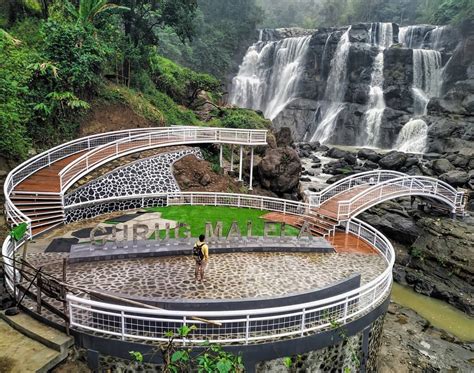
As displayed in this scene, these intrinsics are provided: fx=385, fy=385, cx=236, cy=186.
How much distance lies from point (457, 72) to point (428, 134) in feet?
38.0

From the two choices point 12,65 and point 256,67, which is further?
point 256,67

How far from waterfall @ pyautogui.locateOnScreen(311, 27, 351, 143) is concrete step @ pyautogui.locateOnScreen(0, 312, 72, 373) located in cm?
4816

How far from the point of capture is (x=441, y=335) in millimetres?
15109

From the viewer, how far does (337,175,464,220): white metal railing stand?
1766cm

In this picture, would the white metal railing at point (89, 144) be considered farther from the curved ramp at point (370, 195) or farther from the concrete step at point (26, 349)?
the curved ramp at point (370, 195)

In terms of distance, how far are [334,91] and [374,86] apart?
585 centimetres

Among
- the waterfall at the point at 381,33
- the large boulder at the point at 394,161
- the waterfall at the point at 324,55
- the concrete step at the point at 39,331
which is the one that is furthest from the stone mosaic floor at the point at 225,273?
the waterfall at the point at 381,33

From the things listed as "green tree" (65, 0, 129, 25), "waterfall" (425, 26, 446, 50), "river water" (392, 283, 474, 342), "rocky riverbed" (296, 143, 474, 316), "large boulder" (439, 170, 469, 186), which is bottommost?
"river water" (392, 283, 474, 342)

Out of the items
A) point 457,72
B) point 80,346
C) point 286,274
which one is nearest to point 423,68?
point 457,72

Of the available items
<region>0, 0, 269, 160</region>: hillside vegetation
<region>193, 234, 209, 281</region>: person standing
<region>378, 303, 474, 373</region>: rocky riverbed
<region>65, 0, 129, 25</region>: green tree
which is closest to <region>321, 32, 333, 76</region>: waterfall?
<region>0, 0, 269, 160</region>: hillside vegetation

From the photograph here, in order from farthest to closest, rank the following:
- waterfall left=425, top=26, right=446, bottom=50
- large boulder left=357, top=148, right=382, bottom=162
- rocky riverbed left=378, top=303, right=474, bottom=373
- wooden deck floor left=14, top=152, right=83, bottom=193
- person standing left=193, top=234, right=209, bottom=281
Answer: waterfall left=425, top=26, right=446, bottom=50 < large boulder left=357, top=148, right=382, bottom=162 < wooden deck floor left=14, top=152, right=83, bottom=193 < rocky riverbed left=378, top=303, right=474, bottom=373 < person standing left=193, top=234, right=209, bottom=281

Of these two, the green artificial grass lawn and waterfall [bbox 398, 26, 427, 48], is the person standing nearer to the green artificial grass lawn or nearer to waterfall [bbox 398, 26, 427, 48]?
the green artificial grass lawn

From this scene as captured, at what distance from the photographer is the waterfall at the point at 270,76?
197 feet

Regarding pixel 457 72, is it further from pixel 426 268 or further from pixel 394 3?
pixel 394 3
